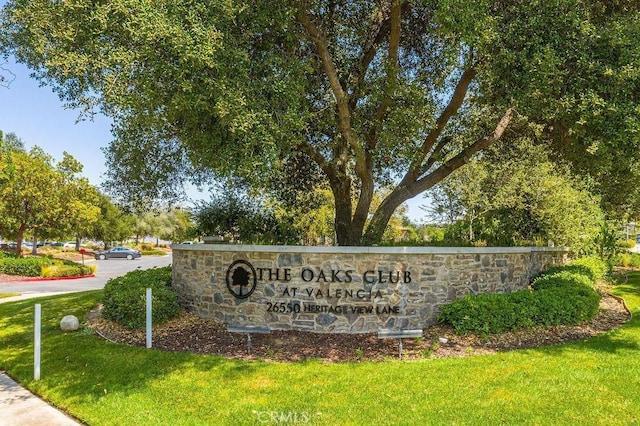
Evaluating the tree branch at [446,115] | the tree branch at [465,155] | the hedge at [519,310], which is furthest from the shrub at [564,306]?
the tree branch at [446,115]

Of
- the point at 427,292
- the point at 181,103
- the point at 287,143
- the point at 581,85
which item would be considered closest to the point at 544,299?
the point at 427,292

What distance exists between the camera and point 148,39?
234 inches

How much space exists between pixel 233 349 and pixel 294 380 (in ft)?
6.49

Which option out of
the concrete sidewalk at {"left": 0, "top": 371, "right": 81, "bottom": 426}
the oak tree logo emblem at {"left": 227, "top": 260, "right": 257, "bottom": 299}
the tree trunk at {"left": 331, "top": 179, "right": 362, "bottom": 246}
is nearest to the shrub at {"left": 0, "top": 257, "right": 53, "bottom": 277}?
the oak tree logo emblem at {"left": 227, "top": 260, "right": 257, "bottom": 299}

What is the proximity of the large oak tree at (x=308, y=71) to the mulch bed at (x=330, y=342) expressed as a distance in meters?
2.70

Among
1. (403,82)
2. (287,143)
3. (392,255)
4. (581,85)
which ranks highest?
(403,82)

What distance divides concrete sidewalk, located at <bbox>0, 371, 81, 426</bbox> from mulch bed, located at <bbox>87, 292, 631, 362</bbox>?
2108 mm

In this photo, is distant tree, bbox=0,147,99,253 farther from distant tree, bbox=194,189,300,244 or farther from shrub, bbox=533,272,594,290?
shrub, bbox=533,272,594,290

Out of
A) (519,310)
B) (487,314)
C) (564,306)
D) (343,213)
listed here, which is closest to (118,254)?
(343,213)

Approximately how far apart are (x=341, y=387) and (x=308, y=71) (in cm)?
511

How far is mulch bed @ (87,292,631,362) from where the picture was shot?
7555mm

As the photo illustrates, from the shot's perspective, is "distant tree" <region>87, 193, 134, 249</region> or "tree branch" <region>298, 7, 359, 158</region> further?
"distant tree" <region>87, 193, 134, 249</region>

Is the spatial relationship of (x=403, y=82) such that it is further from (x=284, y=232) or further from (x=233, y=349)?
(x=233, y=349)

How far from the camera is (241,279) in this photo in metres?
9.24
